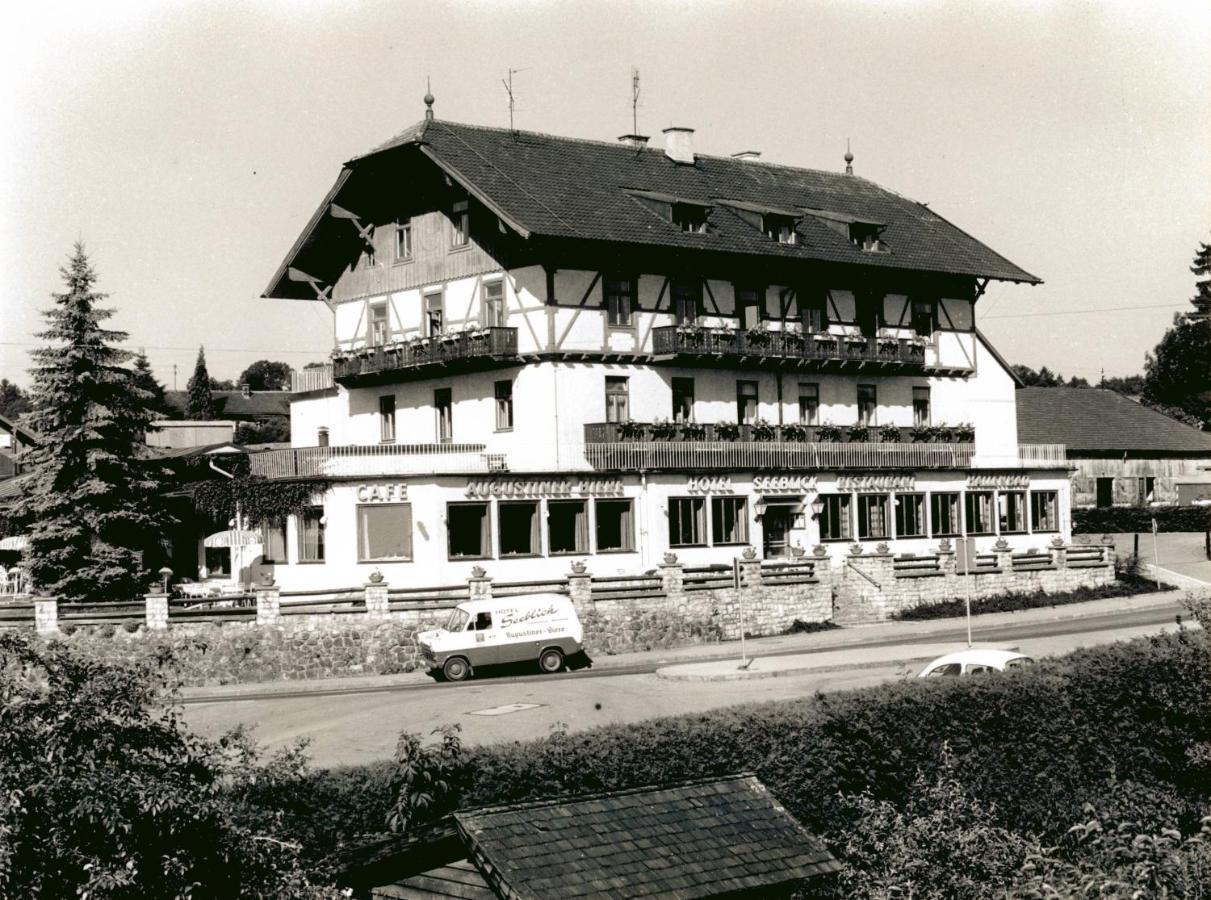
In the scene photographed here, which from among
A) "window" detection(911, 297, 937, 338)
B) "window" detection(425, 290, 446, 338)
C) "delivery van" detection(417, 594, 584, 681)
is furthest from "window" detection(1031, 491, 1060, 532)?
"delivery van" detection(417, 594, 584, 681)

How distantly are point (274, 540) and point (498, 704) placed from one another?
Result: 1710cm

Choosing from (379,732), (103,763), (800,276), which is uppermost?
(800,276)

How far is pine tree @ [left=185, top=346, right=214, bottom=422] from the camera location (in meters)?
117

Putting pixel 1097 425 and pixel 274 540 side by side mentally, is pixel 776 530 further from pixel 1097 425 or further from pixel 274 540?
pixel 1097 425

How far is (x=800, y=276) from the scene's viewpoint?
52.6 metres

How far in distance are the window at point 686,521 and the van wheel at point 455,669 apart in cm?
1206

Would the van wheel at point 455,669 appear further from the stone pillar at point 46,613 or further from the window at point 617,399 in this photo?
the window at point 617,399

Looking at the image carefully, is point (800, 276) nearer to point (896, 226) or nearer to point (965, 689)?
point (896, 226)

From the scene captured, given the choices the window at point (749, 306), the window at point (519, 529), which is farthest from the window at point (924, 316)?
the window at point (519, 529)

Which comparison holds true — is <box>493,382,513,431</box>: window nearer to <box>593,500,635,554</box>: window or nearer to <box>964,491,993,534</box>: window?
<box>593,500,635,554</box>: window

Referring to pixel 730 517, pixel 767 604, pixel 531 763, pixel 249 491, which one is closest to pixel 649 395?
pixel 730 517

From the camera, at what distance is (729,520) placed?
48.6 meters

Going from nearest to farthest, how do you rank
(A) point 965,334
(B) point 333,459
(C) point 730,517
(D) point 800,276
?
(B) point 333,459 → (C) point 730,517 → (D) point 800,276 → (A) point 965,334

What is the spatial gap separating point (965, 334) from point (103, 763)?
1859 inches
